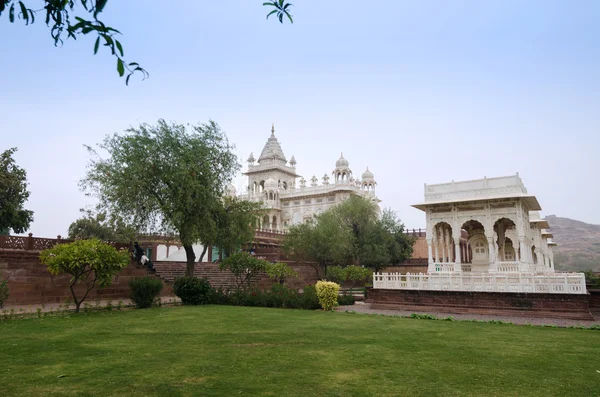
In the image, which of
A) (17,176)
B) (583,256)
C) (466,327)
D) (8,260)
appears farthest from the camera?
(583,256)

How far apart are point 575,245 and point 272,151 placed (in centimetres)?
8051

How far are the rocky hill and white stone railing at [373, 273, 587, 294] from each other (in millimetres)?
59661

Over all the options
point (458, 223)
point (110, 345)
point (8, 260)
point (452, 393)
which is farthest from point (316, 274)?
point (452, 393)

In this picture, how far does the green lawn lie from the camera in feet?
18.6

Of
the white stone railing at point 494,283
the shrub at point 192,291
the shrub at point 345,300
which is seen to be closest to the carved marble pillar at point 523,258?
the white stone railing at point 494,283

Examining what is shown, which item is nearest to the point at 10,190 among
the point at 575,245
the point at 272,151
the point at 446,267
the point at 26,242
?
the point at 26,242

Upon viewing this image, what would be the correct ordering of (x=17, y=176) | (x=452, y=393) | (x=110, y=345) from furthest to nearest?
(x=17, y=176)
(x=110, y=345)
(x=452, y=393)

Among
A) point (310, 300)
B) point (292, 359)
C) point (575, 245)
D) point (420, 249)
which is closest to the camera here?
point (292, 359)

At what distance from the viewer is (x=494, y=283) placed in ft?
51.4

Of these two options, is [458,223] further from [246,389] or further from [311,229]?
[246,389]

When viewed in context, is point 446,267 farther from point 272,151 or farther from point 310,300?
point 272,151

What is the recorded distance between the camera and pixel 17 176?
88.8ft

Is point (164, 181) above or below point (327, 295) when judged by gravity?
above

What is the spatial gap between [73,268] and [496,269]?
16.8 meters
